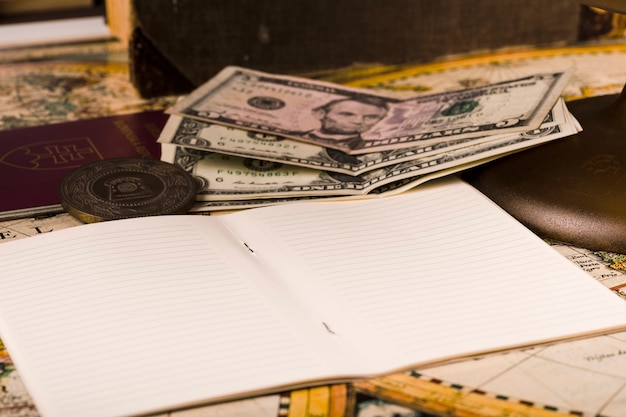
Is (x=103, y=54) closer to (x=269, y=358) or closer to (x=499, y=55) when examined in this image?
(x=499, y=55)

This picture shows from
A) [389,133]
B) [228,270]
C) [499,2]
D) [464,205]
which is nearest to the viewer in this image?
[228,270]

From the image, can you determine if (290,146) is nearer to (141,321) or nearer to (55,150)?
(55,150)

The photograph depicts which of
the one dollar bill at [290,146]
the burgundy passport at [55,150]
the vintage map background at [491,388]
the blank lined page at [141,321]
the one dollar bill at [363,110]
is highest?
the one dollar bill at [363,110]

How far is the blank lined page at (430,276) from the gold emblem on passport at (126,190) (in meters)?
0.10

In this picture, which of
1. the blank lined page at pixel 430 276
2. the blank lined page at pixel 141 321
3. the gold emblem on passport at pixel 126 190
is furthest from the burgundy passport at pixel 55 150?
the blank lined page at pixel 430 276

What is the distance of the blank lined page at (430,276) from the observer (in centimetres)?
82

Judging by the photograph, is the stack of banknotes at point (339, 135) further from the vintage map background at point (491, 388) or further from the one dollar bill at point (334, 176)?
the vintage map background at point (491, 388)

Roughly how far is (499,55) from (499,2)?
99 millimetres

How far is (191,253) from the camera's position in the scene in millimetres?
935

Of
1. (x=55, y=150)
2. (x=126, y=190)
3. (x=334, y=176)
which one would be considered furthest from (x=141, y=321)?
(x=55, y=150)

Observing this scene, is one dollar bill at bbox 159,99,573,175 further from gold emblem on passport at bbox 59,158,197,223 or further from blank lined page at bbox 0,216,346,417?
blank lined page at bbox 0,216,346,417

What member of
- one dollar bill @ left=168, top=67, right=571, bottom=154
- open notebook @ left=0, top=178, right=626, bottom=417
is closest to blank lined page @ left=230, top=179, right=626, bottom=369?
open notebook @ left=0, top=178, right=626, bottom=417

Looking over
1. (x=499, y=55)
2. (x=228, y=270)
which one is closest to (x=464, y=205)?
(x=228, y=270)

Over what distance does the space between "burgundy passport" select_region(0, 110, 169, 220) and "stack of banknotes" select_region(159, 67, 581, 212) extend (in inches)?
3.0
